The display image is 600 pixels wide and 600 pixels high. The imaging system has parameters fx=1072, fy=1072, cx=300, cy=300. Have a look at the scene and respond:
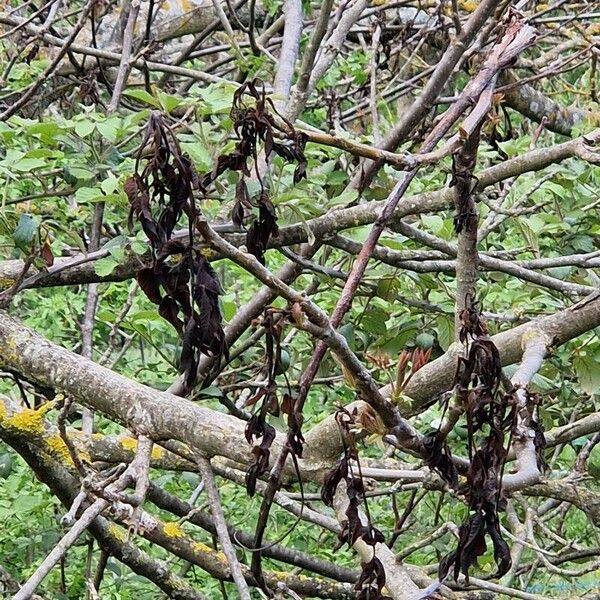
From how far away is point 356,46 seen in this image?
4.36 metres

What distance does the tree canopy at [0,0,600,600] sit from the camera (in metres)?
1.27

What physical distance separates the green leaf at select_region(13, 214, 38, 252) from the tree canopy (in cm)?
1

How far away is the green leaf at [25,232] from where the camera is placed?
1897mm

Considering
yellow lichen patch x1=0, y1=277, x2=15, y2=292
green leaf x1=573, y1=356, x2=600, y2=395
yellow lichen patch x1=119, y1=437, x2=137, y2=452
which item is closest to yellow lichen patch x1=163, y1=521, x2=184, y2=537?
yellow lichen patch x1=119, y1=437, x2=137, y2=452

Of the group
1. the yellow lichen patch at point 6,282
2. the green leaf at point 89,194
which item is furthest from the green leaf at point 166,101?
the yellow lichen patch at point 6,282

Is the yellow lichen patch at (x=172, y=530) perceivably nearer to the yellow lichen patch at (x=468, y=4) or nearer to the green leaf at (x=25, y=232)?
the green leaf at (x=25, y=232)

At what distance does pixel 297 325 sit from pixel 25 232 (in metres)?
0.96

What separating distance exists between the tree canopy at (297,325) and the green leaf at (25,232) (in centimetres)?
1

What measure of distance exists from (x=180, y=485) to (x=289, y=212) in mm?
1517

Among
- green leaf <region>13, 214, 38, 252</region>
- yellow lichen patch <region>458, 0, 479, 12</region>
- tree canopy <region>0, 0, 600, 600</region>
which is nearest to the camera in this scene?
tree canopy <region>0, 0, 600, 600</region>

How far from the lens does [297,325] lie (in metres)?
1.08

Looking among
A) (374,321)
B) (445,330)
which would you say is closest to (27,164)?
(374,321)

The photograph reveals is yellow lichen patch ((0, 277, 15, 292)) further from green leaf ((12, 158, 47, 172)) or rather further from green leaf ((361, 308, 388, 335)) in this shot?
green leaf ((361, 308, 388, 335))

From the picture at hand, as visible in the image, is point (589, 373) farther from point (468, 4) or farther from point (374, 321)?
point (468, 4)
